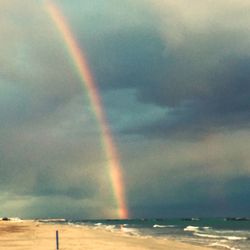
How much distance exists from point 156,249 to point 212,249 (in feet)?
20.0

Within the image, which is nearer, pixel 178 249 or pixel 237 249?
pixel 178 249

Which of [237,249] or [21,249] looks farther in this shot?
[237,249]

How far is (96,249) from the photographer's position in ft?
124

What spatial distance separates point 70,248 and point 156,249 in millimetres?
7641

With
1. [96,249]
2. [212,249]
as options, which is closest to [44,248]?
[96,249]

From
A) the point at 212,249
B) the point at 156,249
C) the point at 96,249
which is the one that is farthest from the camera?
the point at 212,249

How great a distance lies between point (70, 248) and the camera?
38.3m

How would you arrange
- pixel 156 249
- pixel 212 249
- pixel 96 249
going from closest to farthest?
pixel 96 249 < pixel 156 249 < pixel 212 249

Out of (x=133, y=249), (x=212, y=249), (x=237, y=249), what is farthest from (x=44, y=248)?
(x=237, y=249)

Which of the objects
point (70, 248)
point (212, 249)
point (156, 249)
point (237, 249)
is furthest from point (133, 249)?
point (237, 249)

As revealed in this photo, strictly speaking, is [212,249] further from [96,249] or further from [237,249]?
[96,249]

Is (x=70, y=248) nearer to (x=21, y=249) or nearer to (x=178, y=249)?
(x=21, y=249)

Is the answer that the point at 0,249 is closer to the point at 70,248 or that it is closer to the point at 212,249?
the point at 70,248

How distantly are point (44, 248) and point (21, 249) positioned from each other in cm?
190
